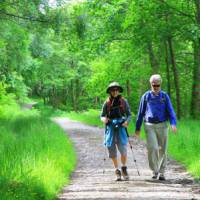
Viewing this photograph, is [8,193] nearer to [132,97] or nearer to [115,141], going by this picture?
[115,141]

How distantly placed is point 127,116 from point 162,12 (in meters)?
10.9

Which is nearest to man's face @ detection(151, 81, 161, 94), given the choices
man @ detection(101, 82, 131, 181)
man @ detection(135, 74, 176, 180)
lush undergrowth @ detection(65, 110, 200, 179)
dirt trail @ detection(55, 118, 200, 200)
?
man @ detection(135, 74, 176, 180)

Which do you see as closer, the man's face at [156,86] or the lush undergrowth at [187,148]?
the man's face at [156,86]

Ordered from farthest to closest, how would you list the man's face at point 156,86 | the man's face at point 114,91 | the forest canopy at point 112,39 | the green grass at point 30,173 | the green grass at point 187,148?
1. the forest canopy at point 112,39
2. the green grass at point 187,148
3. the man's face at point 114,91
4. the man's face at point 156,86
5. the green grass at point 30,173

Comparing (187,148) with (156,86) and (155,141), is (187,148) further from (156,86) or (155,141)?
(156,86)

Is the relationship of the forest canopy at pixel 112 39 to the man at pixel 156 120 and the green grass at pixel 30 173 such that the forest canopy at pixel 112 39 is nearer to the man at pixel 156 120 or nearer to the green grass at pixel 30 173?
the green grass at pixel 30 173

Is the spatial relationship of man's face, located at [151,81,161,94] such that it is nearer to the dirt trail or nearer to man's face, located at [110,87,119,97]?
man's face, located at [110,87,119,97]

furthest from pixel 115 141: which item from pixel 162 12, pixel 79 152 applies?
pixel 162 12

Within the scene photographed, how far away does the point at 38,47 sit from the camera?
15844mm

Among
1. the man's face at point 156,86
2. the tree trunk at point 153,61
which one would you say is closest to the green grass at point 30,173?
the man's face at point 156,86

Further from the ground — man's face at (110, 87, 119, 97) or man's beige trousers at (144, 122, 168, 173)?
man's face at (110, 87, 119, 97)

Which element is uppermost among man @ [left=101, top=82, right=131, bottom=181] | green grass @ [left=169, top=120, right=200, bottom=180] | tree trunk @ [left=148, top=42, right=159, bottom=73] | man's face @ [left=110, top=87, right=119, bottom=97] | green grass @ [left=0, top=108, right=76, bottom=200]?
tree trunk @ [left=148, top=42, right=159, bottom=73]

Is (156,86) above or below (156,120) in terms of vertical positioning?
above

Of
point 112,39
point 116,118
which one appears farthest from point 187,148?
point 112,39
